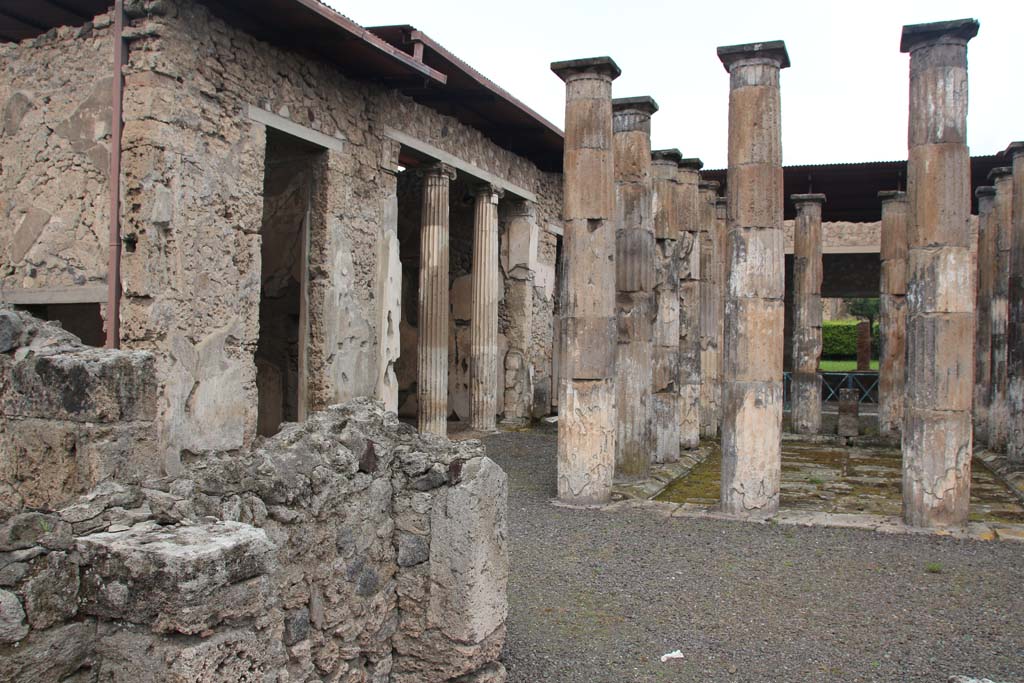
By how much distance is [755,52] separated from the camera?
8.43 metres

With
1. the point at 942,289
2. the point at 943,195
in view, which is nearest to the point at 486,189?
the point at 943,195

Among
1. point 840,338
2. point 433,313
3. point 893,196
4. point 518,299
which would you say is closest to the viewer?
point 433,313

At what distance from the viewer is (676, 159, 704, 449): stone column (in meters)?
12.9

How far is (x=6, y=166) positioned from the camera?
8438mm

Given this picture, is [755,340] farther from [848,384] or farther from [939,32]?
[848,384]

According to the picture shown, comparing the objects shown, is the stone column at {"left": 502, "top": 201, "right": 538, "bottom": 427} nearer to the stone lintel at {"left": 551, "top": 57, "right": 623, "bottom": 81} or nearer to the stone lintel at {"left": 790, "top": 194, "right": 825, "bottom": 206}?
the stone lintel at {"left": 790, "top": 194, "right": 825, "bottom": 206}

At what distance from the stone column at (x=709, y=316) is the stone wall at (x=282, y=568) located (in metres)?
10.3

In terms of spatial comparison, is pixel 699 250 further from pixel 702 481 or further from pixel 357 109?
pixel 357 109

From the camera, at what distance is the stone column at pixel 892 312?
47.9 ft

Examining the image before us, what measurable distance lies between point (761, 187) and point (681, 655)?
16.0ft

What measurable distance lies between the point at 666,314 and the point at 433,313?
10.5 ft

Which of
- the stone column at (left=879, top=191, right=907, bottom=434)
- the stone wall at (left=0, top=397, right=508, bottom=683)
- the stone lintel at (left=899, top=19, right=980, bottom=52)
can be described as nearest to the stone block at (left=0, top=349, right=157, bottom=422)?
the stone wall at (left=0, top=397, right=508, bottom=683)

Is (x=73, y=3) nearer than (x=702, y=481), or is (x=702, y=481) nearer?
(x=73, y=3)

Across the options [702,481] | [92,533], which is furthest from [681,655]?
[702,481]
